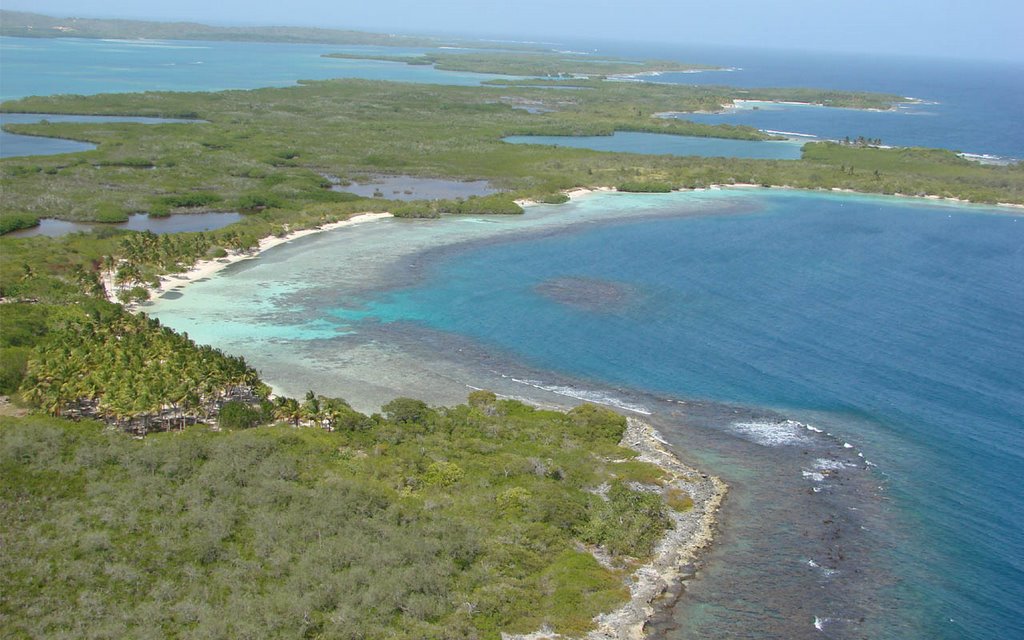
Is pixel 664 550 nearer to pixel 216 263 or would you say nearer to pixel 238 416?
pixel 238 416

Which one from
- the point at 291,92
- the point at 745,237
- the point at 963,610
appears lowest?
the point at 963,610

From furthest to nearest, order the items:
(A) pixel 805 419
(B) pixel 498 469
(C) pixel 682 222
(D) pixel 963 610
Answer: (C) pixel 682 222, (A) pixel 805 419, (B) pixel 498 469, (D) pixel 963 610

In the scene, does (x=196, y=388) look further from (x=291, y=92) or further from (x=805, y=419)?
(x=291, y=92)

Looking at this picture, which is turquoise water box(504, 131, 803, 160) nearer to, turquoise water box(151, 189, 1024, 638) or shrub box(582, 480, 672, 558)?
turquoise water box(151, 189, 1024, 638)

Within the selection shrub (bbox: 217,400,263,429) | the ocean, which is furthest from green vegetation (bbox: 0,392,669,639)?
the ocean

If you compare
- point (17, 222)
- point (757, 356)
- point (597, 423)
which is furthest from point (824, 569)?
point (17, 222)

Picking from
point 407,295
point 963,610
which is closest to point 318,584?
point 963,610

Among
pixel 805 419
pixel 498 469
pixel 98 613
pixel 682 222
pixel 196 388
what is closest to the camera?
pixel 98 613
